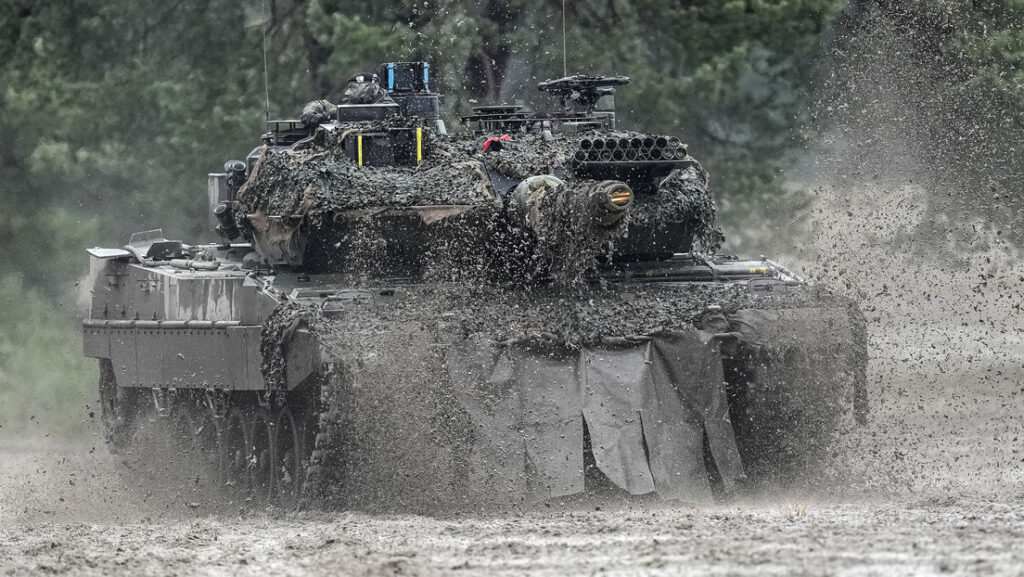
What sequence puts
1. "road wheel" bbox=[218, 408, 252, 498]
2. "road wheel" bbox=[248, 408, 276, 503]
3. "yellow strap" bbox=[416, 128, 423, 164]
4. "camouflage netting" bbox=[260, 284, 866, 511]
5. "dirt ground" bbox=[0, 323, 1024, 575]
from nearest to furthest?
1. "dirt ground" bbox=[0, 323, 1024, 575]
2. "camouflage netting" bbox=[260, 284, 866, 511]
3. "yellow strap" bbox=[416, 128, 423, 164]
4. "road wheel" bbox=[248, 408, 276, 503]
5. "road wheel" bbox=[218, 408, 252, 498]

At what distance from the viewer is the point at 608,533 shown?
10.4m

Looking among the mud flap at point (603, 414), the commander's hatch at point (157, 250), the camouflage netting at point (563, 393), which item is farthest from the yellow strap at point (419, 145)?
the commander's hatch at point (157, 250)

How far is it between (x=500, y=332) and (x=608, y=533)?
2.49 meters

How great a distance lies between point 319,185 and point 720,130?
1243 centimetres

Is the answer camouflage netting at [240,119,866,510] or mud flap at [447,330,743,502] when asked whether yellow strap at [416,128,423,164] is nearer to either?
camouflage netting at [240,119,866,510]

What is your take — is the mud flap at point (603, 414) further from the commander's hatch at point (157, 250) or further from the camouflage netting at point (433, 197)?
the commander's hatch at point (157, 250)

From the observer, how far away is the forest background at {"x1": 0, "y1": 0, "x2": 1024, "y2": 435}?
24016mm

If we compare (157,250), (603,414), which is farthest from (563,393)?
(157,250)

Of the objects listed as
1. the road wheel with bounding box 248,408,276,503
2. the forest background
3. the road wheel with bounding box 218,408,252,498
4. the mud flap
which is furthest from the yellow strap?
the forest background

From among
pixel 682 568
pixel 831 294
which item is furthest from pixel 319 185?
pixel 682 568

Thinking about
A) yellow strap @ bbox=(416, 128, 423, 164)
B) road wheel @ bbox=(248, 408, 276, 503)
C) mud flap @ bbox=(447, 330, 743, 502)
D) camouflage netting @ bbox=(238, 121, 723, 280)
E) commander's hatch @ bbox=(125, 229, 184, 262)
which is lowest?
road wheel @ bbox=(248, 408, 276, 503)

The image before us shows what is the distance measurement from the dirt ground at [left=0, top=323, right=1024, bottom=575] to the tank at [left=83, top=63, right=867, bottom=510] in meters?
0.37

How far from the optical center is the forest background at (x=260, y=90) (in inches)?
945

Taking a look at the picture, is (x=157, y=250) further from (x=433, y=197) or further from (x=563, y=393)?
(x=563, y=393)
